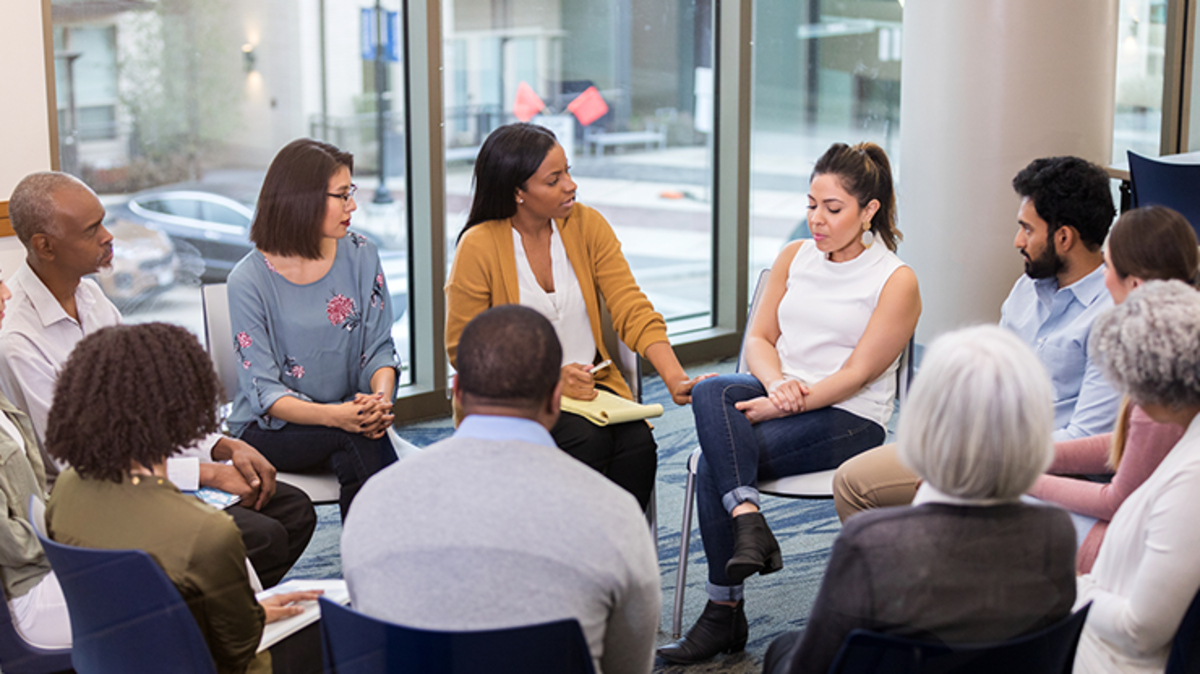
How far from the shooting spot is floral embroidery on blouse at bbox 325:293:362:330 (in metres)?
2.75

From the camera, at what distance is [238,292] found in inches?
105

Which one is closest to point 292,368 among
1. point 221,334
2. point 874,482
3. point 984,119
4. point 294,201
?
point 221,334

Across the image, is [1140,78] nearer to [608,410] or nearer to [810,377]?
[810,377]

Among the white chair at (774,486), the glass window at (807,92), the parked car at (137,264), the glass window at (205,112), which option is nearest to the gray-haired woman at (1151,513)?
the white chair at (774,486)

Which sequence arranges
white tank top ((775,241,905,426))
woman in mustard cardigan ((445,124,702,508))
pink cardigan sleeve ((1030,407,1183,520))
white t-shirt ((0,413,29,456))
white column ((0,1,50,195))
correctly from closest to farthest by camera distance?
pink cardigan sleeve ((1030,407,1183,520)) < white t-shirt ((0,413,29,456)) < white tank top ((775,241,905,426)) < woman in mustard cardigan ((445,124,702,508)) < white column ((0,1,50,195))

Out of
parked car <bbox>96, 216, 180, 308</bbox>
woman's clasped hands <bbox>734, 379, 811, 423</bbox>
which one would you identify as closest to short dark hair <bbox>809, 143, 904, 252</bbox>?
woman's clasped hands <bbox>734, 379, 811, 423</bbox>

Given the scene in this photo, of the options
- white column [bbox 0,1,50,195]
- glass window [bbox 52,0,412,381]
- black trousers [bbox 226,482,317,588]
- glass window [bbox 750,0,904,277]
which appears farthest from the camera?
glass window [bbox 750,0,904,277]

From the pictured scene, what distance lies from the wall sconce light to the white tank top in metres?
2.41

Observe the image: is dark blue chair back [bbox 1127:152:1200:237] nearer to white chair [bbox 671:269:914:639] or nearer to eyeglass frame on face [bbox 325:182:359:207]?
white chair [bbox 671:269:914:639]

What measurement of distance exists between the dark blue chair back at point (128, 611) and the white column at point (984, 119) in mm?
3146

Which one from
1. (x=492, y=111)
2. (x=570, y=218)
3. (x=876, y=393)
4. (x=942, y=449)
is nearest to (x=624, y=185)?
(x=492, y=111)

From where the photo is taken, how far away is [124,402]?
1557 millimetres

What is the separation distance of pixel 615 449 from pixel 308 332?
2.82 ft

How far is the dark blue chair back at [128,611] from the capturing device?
1.44 metres
